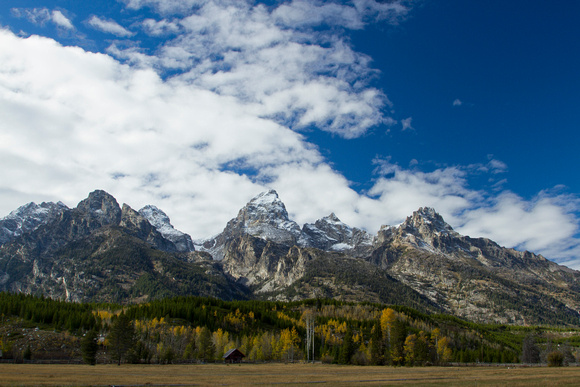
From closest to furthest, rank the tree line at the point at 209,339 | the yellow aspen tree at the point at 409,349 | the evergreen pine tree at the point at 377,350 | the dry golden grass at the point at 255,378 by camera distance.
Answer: the dry golden grass at the point at 255,378 → the tree line at the point at 209,339 → the yellow aspen tree at the point at 409,349 → the evergreen pine tree at the point at 377,350

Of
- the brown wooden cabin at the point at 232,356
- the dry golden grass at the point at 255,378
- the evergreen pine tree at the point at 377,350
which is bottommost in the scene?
the brown wooden cabin at the point at 232,356

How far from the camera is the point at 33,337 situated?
424 feet

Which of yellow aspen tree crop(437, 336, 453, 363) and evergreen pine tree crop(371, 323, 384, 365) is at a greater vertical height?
evergreen pine tree crop(371, 323, 384, 365)

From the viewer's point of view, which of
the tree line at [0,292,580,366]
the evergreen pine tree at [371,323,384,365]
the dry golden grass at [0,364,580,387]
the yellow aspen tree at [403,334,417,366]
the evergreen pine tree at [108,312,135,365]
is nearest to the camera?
the dry golden grass at [0,364,580,387]

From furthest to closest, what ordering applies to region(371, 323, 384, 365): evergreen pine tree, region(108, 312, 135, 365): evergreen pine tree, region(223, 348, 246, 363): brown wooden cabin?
1. region(223, 348, 246, 363): brown wooden cabin
2. region(371, 323, 384, 365): evergreen pine tree
3. region(108, 312, 135, 365): evergreen pine tree

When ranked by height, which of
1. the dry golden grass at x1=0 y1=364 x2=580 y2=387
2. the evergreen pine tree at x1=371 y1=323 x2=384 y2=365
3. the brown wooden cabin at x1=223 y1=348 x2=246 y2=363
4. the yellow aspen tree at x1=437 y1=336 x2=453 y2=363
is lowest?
the yellow aspen tree at x1=437 y1=336 x2=453 y2=363

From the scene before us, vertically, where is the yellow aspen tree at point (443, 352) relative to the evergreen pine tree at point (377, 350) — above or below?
below

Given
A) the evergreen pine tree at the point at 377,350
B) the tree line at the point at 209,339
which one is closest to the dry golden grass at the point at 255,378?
the tree line at the point at 209,339

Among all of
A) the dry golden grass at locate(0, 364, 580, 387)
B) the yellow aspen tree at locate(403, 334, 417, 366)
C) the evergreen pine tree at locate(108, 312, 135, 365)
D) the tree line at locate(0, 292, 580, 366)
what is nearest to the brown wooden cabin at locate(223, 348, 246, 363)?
the tree line at locate(0, 292, 580, 366)

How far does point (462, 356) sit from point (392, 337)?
65114 mm

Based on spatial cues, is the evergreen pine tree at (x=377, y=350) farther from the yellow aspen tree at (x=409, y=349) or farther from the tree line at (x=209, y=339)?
the yellow aspen tree at (x=409, y=349)

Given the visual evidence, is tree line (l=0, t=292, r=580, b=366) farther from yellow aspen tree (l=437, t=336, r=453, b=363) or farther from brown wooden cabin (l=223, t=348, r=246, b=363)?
brown wooden cabin (l=223, t=348, r=246, b=363)

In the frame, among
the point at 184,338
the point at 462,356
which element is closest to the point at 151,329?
the point at 184,338

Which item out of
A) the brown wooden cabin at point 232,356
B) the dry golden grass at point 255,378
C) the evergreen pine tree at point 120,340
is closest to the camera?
the dry golden grass at point 255,378
